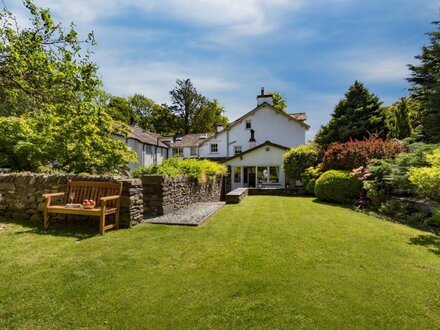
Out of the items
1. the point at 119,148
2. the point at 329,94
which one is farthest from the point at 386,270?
the point at 329,94

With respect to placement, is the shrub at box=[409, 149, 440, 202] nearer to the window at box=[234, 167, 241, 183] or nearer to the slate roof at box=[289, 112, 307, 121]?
the window at box=[234, 167, 241, 183]

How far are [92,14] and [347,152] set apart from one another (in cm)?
1283

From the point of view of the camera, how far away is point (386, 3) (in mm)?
7582

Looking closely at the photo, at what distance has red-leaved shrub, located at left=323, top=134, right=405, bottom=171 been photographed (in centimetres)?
1252

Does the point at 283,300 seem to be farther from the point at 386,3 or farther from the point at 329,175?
Result: the point at 329,175

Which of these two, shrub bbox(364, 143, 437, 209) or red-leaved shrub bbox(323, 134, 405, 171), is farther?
red-leaved shrub bbox(323, 134, 405, 171)

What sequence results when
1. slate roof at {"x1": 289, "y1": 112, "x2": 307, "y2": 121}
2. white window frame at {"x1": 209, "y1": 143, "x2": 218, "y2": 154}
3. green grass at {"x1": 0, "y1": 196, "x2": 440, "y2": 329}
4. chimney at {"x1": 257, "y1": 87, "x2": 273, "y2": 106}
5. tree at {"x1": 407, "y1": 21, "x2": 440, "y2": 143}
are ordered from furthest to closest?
white window frame at {"x1": 209, "y1": 143, "x2": 218, "y2": 154} < slate roof at {"x1": 289, "y1": 112, "x2": 307, "y2": 121} < chimney at {"x1": 257, "y1": 87, "x2": 273, "y2": 106} < tree at {"x1": 407, "y1": 21, "x2": 440, "y2": 143} < green grass at {"x1": 0, "y1": 196, "x2": 440, "y2": 329}

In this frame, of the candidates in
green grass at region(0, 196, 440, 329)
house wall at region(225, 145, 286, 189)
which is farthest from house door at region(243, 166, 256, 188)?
green grass at region(0, 196, 440, 329)

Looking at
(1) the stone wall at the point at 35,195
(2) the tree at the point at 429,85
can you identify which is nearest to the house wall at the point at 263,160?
(2) the tree at the point at 429,85

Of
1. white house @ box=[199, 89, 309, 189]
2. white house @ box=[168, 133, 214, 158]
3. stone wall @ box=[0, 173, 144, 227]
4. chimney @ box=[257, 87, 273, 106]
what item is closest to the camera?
stone wall @ box=[0, 173, 144, 227]

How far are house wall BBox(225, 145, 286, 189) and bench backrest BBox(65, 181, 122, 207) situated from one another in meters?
17.7

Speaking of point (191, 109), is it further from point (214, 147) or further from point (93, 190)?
point (93, 190)

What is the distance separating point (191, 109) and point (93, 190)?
42.0m

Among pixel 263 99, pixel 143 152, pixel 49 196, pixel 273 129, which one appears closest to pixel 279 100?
pixel 263 99
